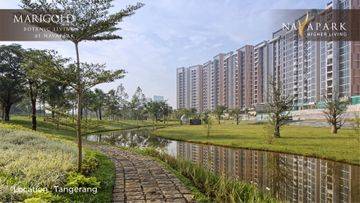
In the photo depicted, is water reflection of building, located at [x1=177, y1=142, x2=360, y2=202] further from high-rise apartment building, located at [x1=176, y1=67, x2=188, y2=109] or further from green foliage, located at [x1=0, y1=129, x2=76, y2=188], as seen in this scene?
high-rise apartment building, located at [x1=176, y1=67, x2=188, y2=109]

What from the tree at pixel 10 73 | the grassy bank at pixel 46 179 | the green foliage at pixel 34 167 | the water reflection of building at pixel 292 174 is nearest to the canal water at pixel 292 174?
the water reflection of building at pixel 292 174

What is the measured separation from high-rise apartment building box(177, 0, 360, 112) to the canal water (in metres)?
37.4

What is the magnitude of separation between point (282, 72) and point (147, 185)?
90.5 metres

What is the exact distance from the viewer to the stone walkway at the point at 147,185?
6.69 m

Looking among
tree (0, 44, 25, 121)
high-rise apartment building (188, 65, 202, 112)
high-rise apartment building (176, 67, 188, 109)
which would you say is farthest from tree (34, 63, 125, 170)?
high-rise apartment building (176, 67, 188, 109)

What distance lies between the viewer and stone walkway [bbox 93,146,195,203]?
21.9ft

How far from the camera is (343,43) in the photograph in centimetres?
6272

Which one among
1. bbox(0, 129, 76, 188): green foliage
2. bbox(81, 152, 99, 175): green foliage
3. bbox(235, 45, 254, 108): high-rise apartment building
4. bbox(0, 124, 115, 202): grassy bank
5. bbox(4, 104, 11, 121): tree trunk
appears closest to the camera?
bbox(0, 124, 115, 202): grassy bank

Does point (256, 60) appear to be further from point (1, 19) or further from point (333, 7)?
point (1, 19)

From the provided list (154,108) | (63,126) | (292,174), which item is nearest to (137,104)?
(154,108)

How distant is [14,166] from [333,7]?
6895cm

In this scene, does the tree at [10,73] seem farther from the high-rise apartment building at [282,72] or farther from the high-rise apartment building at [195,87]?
the high-rise apartment building at [195,87]

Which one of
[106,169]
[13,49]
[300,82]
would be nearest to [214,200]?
[106,169]

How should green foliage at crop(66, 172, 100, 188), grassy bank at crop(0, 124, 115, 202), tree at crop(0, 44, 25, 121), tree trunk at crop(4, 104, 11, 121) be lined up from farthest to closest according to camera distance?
tree trunk at crop(4, 104, 11, 121) < tree at crop(0, 44, 25, 121) < green foliage at crop(66, 172, 100, 188) < grassy bank at crop(0, 124, 115, 202)
